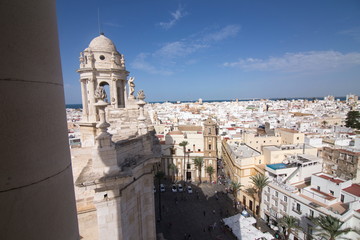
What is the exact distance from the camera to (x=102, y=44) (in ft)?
34.7

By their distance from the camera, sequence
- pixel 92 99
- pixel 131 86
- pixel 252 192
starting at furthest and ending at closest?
pixel 252 192, pixel 131 86, pixel 92 99

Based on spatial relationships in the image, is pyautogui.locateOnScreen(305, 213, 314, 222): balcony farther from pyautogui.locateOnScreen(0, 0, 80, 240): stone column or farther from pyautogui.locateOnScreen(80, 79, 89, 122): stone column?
pyautogui.locateOnScreen(0, 0, 80, 240): stone column

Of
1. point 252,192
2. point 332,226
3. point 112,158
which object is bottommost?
point 252,192

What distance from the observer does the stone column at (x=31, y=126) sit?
5.09 ft

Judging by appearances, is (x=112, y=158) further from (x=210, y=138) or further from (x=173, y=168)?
(x=210, y=138)

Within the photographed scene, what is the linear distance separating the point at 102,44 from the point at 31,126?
10.3m

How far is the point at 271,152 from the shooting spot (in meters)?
29.9

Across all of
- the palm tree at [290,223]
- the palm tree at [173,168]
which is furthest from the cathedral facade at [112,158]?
the palm tree at [173,168]

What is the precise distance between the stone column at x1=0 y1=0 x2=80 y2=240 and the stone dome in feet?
30.0

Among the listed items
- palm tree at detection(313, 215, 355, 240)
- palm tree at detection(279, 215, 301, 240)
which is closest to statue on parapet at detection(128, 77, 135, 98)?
palm tree at detection(313, 215, 355, 240)

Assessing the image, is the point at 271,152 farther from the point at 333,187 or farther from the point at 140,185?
the point at 140,185

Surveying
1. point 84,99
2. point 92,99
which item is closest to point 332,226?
point 92,99

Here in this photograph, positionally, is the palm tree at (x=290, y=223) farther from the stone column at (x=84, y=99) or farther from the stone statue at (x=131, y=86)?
the stone column at (x=84, y=99)

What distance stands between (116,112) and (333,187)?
24373mm
